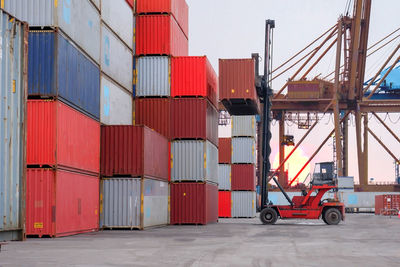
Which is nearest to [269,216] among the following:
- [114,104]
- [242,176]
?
[114,104]

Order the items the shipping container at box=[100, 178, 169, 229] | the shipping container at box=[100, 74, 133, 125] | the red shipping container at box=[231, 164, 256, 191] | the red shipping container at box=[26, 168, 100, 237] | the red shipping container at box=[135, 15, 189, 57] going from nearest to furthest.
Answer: the red shipping container at box=[26, 168, 100, 237], the shipping container at box=[100, 178, 169, 229], the shipping container at box=[100, 74, 133, 125], the red shipping container at box=[135, 15, 189, 57], the red shipping container at box=[231, 164, 256, 191]

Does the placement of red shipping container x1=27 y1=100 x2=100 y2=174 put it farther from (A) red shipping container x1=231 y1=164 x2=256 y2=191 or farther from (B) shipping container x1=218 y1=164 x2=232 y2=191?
(A) red shipping container x1=231 y1=164 x2=256 y2=191

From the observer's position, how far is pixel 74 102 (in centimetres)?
2409

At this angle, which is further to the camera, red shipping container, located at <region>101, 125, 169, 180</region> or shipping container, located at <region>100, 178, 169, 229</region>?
red shipping container, located at <region>101, 125, 169, 180</region>

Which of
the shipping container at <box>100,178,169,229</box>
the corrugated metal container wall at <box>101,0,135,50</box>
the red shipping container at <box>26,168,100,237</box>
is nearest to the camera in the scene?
the red shipping container at <box>26,168,100,237</box>

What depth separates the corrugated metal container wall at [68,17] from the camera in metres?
22.4

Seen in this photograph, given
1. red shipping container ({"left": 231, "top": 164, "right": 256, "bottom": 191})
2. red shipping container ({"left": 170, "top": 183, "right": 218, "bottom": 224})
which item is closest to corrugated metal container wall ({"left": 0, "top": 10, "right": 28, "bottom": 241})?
red shipping container ({"left": 170, "top": 183, "right": 218, "bottom": 224})

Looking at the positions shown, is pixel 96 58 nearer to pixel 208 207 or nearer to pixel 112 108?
pixel 112 108

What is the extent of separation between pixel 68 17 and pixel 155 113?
10942 millimetres

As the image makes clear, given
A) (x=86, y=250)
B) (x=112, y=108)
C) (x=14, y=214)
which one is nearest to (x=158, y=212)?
(x=112, y=108)

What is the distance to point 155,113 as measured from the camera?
111 feet

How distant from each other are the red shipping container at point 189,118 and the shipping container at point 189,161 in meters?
0.44

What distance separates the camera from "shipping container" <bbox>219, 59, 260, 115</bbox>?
35375 millimetres

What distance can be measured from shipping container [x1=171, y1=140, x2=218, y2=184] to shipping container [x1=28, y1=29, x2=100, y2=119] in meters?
10.0
